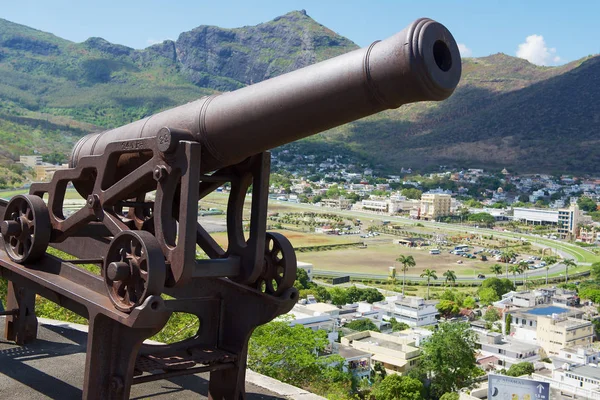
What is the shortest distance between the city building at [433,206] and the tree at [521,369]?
213 ft

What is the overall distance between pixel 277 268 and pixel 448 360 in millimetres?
24056

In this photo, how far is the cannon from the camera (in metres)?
3.75

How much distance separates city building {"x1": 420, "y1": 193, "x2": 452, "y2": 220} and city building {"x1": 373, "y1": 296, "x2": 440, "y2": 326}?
55343 millimetres

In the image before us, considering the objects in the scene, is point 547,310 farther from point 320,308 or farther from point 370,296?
point 320,308

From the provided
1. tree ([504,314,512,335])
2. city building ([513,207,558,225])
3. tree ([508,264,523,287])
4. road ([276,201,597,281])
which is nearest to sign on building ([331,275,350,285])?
road ([276,201,597,281])

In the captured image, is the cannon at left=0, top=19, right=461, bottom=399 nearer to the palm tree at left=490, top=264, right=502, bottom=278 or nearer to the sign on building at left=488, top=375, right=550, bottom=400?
the sign on building at left=488, top=375, right=550, bottom=400

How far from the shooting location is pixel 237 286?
5.13 meters

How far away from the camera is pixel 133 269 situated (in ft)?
14.3

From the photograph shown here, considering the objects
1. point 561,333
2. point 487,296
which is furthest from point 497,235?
point 561,333

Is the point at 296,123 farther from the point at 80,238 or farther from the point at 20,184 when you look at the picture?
the point at 20,184

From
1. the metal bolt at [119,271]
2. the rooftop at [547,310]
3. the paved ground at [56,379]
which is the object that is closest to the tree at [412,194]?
the rooftop at [547,310]

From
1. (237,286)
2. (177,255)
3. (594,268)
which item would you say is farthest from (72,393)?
(594,268)

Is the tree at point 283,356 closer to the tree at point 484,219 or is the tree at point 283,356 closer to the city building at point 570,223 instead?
the city building at point 570,223

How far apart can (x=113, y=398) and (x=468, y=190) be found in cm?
11737
